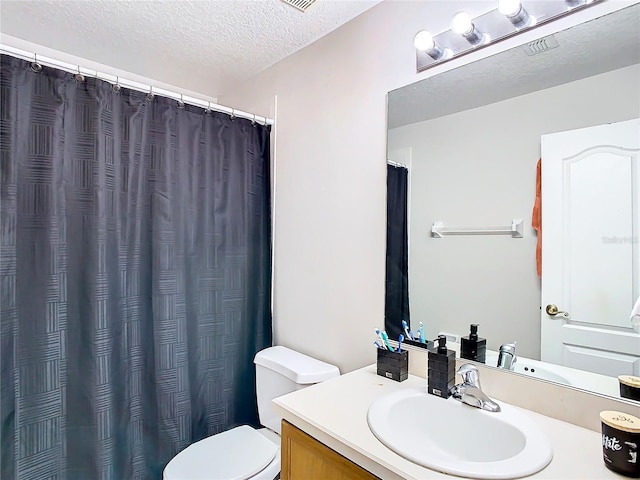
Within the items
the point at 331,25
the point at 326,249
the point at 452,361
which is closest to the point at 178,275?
the point at 326,249

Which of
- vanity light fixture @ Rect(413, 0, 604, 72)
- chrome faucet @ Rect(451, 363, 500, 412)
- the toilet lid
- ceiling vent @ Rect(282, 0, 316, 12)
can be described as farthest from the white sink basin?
ceiling vent @ Rect(282, 0, 316, 12)

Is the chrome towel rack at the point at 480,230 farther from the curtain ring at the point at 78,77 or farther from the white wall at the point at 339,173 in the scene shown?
the curtain ring at the point at 78,77

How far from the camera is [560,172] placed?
1.07m

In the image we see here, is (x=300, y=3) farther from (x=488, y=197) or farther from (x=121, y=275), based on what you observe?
(x=121, y=275)

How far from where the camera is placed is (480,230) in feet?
4.13

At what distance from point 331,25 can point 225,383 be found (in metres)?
1.83

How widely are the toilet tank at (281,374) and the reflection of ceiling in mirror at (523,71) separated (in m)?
1.08

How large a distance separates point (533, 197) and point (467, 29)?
585mm

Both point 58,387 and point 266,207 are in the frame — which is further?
point 266,207

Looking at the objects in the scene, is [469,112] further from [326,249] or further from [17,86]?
[17,86]

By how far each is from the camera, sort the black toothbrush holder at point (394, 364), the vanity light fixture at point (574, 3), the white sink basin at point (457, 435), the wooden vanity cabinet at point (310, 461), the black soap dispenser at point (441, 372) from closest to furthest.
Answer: the white sink basin at point (457, 435), the wooden vanity cabinet at point (310, 461), the vanity light fixture at point (574, 3), the black soap dispenser at point (441, 372), the black toothbrush holder at point (394, 364)

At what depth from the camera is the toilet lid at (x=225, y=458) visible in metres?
1.38

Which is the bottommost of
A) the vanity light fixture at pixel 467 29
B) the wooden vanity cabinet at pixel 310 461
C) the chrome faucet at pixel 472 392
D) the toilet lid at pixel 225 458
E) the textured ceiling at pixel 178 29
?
the toilet lid at pixel 225 458

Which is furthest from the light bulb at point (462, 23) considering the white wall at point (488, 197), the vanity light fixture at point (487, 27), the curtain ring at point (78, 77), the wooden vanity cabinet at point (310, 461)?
the curtain ring at point (78, 77)
